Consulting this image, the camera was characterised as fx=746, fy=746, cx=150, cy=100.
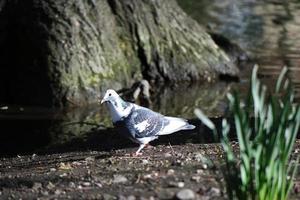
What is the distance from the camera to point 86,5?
47.6 ft

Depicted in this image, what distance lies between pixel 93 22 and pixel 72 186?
9.02 meters

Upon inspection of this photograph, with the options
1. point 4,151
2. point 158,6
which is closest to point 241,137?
point 4,151

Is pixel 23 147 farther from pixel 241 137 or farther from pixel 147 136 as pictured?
pixel 241 137

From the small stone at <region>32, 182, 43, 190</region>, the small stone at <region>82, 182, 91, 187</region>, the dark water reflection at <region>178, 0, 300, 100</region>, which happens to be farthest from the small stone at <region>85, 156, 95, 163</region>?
the dark water reflection at <region>178, 0, 300, 100</region>

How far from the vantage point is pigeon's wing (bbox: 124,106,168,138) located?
7.23 m

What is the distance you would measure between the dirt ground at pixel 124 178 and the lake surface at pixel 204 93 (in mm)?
4021

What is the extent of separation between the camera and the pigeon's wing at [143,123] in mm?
7227

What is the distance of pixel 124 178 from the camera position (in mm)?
5828

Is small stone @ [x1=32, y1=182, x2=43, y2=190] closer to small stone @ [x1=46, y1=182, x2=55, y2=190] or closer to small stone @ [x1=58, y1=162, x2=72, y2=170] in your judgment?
small stone @ [x1=46, y1=182, x2=55, y2=190]

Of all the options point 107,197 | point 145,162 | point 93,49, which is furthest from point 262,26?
point 107,197

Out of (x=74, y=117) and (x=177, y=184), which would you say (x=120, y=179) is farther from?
(x=74, y=117)

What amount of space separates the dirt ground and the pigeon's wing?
0.73 ft

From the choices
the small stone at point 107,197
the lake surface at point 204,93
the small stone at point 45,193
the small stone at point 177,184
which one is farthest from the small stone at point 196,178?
the lake surface at point 204,93

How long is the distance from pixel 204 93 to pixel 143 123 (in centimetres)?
740
